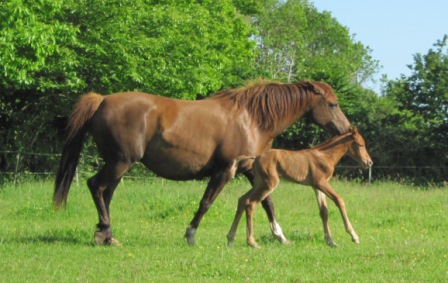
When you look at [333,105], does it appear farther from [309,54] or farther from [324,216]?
[309,54]

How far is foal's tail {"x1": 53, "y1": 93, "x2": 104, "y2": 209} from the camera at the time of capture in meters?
11.6

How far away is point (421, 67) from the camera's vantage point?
1081 inches

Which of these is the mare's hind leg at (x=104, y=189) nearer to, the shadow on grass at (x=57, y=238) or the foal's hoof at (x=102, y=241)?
the foal's hoof at (x=102, y=241)

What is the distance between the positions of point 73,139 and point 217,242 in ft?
8.19

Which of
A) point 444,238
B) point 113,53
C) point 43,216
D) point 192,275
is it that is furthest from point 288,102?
point 113,53

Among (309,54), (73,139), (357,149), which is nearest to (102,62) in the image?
(73,139)

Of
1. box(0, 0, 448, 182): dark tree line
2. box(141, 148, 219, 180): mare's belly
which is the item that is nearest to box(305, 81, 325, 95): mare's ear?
box(141, 148, 219, 180): mare's belly

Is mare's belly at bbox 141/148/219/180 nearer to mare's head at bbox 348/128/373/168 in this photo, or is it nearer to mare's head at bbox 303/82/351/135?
mare's head at bbox 303/82/351/135

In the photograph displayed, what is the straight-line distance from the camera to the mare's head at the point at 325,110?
1204 cm

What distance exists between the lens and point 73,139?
1162 centimetres

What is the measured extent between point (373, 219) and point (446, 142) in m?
12.6

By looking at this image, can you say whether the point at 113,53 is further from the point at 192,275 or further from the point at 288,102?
the point at 192,275

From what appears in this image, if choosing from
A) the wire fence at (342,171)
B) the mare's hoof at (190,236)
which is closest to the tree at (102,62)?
the wire fence at (342,171)

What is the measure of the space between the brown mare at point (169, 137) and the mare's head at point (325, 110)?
75 cm
